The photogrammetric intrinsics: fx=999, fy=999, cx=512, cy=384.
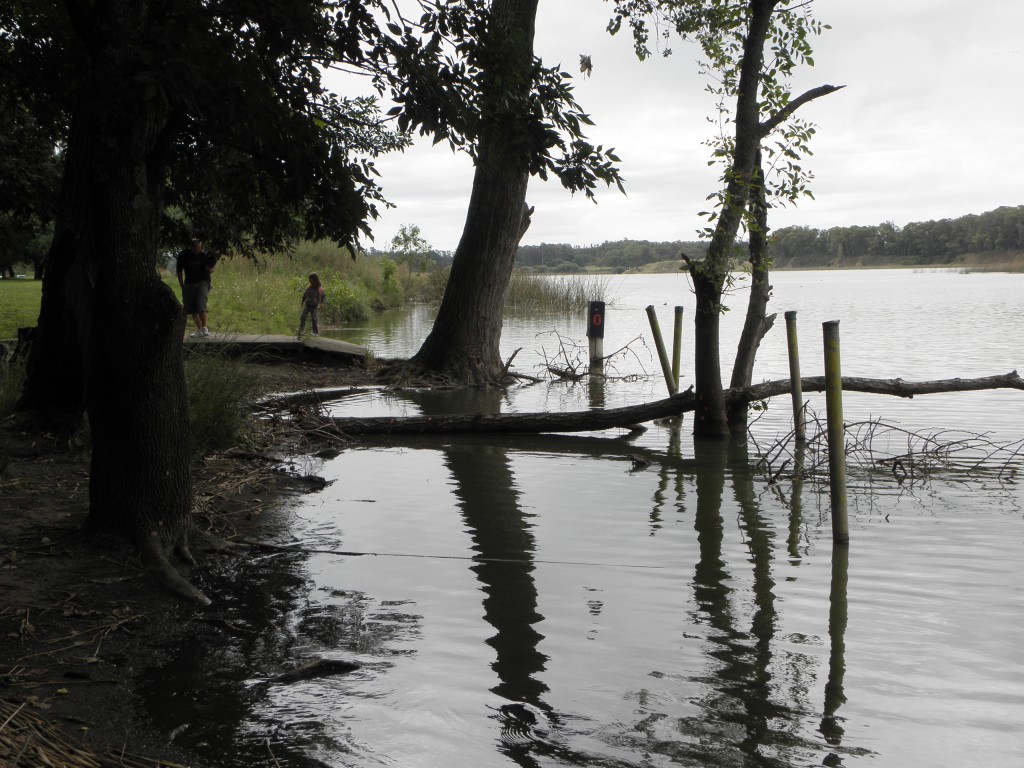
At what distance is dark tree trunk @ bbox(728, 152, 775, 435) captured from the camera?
34.8ft

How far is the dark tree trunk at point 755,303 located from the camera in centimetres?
1060

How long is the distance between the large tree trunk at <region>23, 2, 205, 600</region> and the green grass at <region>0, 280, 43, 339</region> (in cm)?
1112

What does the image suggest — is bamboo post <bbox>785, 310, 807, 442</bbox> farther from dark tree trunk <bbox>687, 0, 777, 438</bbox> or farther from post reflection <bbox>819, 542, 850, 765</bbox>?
post reflection <bbox>819, 542, 850, 765</bbox>

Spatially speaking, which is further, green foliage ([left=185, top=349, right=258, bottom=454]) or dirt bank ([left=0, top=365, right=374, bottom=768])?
green foliage ([left=185, top=349, right=258, bottom=454])

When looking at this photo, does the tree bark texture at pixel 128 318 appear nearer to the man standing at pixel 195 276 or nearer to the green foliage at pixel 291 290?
the man standing at pixel 195 276

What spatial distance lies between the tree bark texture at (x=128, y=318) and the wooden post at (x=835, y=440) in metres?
4.35

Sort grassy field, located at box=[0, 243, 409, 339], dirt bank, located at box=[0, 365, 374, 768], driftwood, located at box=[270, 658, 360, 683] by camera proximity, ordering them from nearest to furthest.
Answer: dirt bank, located at box=[0, 365, 374, 768]
driftwood, located at box=[270, 658, 360, 683]
grassy field, located at box=[0, 243, 409, 339]

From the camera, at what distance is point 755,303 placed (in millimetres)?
11453

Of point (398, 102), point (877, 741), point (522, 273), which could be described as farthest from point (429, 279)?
point (877, 741)

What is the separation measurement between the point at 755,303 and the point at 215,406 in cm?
605

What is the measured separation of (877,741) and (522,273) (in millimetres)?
36869

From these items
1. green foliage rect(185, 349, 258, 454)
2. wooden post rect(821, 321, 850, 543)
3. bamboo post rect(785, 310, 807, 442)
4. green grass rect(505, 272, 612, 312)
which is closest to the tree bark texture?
green foliage rect(185, 349, 258, 454)

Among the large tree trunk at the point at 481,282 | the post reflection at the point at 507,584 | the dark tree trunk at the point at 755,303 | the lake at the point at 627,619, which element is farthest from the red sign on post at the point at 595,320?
the post reflection at the point at 507,584

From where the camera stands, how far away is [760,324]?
11.5 metres
